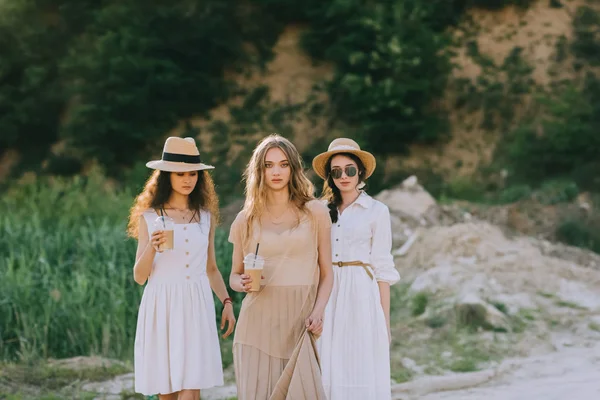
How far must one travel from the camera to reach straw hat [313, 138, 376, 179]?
4.48m

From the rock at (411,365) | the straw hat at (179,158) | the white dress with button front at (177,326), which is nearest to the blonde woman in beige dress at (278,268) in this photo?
the white dress with button front at (177,326)

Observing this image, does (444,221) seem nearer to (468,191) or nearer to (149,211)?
(468,191)

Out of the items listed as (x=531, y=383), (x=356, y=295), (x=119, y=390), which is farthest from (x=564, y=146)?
(x=356, y=295)

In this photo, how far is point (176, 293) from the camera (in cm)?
430

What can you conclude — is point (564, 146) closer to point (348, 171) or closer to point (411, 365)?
point (411, 365)

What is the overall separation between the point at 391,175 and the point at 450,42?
15.2ft

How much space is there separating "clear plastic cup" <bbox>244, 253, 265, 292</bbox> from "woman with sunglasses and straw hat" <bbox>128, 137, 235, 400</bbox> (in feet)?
1.95

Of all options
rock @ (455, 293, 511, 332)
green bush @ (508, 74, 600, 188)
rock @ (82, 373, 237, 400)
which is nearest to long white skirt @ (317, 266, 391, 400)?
rock @ (82, 373, 237, 400)

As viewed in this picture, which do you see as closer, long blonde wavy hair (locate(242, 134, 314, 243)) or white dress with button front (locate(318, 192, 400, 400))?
long blonde wavy hair (locate(242, 134, 314, 243))

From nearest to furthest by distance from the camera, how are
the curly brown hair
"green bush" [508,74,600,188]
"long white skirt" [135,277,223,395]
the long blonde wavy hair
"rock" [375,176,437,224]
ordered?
the long blonde wavy hair, "long white skirt" [135,277,223,395], the curly brown hair, "rock" [375,176,437,224], "green bush" [508,74,600,188]

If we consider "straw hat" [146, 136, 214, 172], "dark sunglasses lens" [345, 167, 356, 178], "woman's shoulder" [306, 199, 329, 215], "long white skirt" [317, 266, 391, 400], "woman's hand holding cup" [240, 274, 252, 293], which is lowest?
"long white skirt" [317, 266, 391, 400]

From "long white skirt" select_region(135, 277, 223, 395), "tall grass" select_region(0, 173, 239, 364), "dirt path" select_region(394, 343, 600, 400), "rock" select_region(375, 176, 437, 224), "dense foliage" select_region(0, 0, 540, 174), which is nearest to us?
"long white skirt" select_region(135, 277, 223, 395)

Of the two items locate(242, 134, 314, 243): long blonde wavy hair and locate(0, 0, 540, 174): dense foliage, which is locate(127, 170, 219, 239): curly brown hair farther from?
locate(0, 0, 540, 174): dense foliage

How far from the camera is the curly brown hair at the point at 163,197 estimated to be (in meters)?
4.39
